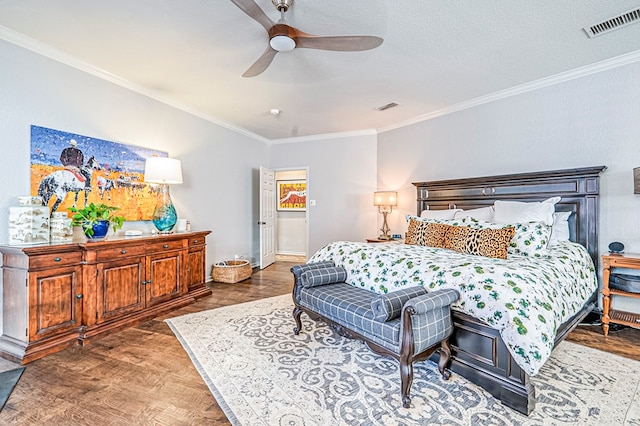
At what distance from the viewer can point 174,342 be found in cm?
262

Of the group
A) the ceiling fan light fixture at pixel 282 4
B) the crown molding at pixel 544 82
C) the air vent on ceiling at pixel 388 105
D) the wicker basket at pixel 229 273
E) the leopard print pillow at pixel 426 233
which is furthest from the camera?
the wicker basket at pixel 229 273

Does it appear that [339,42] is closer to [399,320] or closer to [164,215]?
[399,320]

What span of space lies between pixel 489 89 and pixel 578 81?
87cm

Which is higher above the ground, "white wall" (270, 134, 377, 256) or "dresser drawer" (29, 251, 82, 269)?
"white wall" (270, 134, 377, 256)

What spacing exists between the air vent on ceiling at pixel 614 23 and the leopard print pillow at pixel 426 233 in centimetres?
206

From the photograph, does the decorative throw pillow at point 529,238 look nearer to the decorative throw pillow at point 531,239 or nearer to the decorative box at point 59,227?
the decorative throw pillow at point 531,239

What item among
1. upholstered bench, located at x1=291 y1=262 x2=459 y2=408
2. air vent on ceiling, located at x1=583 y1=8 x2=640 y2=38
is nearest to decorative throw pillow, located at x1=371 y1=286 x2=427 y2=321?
upholstered bench, located at x1=291 y1=262 x2=459 y2=408

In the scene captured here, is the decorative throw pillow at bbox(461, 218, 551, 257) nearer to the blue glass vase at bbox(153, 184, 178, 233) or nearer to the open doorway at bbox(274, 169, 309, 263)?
the blue glass vase at bbox(153, 184, 178, 233)

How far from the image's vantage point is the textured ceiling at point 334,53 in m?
2.21

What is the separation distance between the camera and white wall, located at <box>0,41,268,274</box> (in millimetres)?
2572

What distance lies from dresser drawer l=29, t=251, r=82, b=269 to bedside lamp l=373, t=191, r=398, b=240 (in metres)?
3.98

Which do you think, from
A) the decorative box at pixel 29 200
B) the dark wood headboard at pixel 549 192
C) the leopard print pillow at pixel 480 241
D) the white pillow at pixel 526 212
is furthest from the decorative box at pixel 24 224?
the dark wood headboard at pixel 549 192

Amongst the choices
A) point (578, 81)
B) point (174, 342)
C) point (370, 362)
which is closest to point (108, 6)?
point (174, 342)

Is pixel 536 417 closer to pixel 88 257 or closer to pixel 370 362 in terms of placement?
Result: pixel 370 362
